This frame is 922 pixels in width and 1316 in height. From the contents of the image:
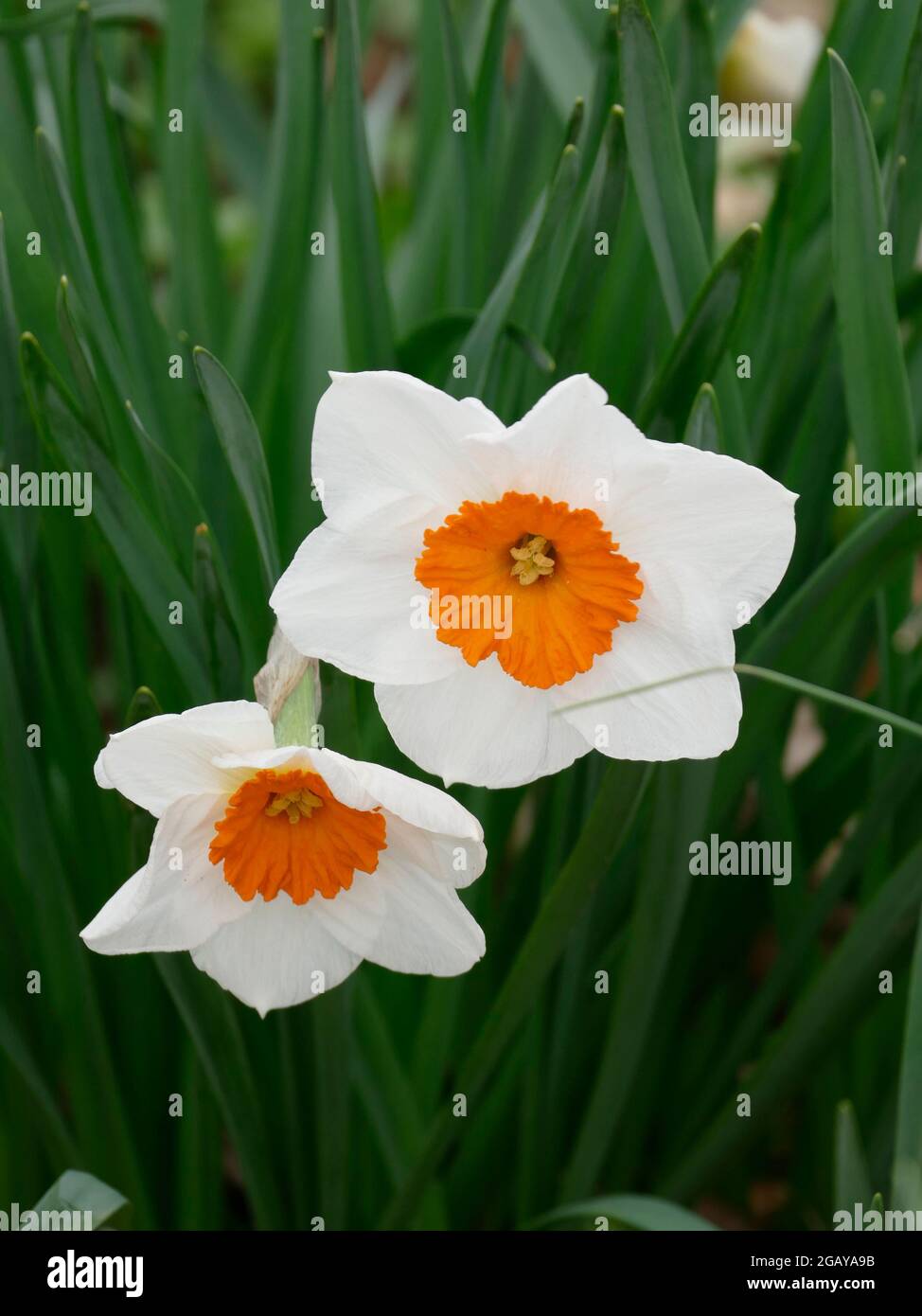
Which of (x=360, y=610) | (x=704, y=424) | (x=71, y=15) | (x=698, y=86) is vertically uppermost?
(x=71, y=15)

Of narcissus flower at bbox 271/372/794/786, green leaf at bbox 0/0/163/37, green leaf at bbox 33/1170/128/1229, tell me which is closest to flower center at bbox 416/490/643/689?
narcissus flower at bbox 271/372/794/786

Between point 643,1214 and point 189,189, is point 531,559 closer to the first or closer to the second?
point 643,1214

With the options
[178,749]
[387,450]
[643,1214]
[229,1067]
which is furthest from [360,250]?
[643,1214]

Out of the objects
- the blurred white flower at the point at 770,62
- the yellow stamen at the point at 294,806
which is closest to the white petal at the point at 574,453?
the yellow stamen at the point at 294,806

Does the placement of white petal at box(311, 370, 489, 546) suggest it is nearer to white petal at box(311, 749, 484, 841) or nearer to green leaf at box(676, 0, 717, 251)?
white petal at box(311, 749, 484, 841)

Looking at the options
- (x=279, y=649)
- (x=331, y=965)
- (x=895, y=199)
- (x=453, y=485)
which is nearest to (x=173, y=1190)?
(x=331, y=965)
